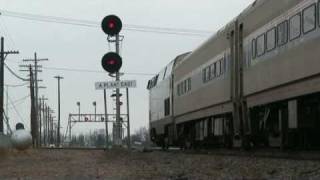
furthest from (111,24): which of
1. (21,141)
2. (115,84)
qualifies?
(21,141)

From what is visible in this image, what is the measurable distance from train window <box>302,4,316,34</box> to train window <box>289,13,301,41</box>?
0.89 ft

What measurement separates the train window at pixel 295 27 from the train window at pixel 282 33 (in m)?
0.28

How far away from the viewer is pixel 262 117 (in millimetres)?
17109

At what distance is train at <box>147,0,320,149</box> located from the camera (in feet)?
43.4

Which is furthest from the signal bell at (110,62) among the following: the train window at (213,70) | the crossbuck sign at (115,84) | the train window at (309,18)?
the train window at (309,18)

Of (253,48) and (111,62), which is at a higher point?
(253,48)

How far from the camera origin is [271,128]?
16609 mm

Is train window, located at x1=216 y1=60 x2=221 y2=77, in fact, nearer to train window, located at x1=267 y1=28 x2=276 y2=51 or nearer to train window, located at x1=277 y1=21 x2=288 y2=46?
train window, located at x1=267 y1=28 x2=276 y2=51

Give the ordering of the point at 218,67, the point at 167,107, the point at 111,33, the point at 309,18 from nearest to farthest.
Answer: the point at 309,18
the point at 111,33
the point at 218,67
the point at 167,107

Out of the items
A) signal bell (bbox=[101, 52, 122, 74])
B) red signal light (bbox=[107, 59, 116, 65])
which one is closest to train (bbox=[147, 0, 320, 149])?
signal bell (bbox=[101, 52, 122, 74])

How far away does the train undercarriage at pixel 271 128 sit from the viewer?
14.0 metres

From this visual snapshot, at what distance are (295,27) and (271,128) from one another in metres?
3.79

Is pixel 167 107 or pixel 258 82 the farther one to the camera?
pixel 167 107

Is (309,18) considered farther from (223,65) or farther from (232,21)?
(223,65)
